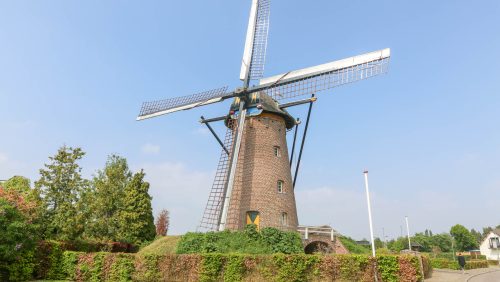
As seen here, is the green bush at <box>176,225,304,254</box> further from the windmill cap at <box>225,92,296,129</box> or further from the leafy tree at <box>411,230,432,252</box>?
the leafy tree at <box>411,230,432,252</box>

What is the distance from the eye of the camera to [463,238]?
78250 mm

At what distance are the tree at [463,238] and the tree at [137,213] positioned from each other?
74.1 metres

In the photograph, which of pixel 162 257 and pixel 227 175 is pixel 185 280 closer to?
pixel 162 257

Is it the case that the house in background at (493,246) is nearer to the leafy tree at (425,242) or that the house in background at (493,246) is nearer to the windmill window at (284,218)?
the leafy tree at (425,242)

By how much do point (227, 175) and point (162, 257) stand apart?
6.16 meters

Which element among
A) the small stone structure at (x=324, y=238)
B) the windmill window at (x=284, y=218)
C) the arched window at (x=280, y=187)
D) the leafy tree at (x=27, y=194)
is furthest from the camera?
the arched window at (x=280, y=187)

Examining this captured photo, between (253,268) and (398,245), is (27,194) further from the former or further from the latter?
(398,245)

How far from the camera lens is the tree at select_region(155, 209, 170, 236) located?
44250 mm

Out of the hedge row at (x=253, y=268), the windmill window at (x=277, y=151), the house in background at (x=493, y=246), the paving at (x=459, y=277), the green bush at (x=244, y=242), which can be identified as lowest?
the hedge row at (x=253, y=268)

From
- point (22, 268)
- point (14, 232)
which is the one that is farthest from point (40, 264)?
point (14, 232)

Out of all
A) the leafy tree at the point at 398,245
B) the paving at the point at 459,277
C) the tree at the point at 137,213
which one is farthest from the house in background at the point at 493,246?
the tree at the point at 137,213

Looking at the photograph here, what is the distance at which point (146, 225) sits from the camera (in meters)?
30.5

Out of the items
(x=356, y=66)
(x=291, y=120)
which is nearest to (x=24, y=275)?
(x=291, y=120)

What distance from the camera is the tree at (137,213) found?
29370mm
